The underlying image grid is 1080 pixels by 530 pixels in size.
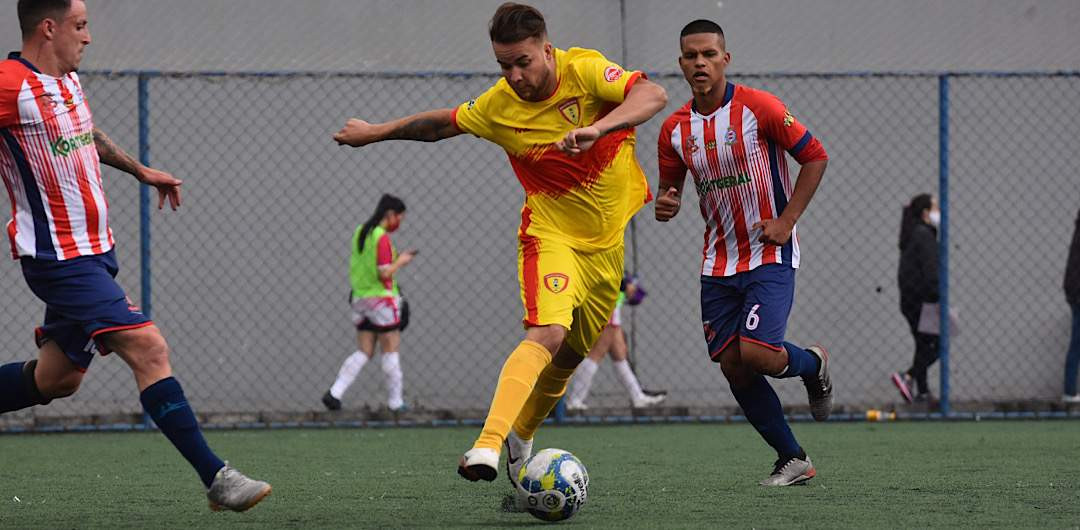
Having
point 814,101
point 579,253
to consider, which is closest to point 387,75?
point 814,101

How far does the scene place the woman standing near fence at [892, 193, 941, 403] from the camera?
12.4 m

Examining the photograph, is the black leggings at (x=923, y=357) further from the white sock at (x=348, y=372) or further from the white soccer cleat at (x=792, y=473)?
the white soccer cleat at (x=792, y=473)

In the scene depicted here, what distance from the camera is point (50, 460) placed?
811 centimetres

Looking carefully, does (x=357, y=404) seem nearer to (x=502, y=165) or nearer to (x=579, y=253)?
(x=502, y=165)

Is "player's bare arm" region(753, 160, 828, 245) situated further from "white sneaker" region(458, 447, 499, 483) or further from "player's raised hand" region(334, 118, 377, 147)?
"white sneaker" region(458, 447, 499, 483)

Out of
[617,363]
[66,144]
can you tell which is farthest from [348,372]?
[66,144]

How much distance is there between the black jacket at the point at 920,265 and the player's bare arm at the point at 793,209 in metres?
6.36

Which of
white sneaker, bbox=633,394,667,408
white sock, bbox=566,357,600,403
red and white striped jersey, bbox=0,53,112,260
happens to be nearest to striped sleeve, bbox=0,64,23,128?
red and white striped jersey, bbox=0,53,112,260

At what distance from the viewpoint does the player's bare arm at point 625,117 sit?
5.07 meters

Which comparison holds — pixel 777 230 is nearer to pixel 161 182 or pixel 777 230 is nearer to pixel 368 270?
pixel 161 182

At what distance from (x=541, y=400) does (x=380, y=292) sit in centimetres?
608

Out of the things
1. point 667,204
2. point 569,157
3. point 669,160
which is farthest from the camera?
point 669,160

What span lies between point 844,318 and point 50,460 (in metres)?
7.33

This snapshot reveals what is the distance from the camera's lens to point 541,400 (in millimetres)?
6051
